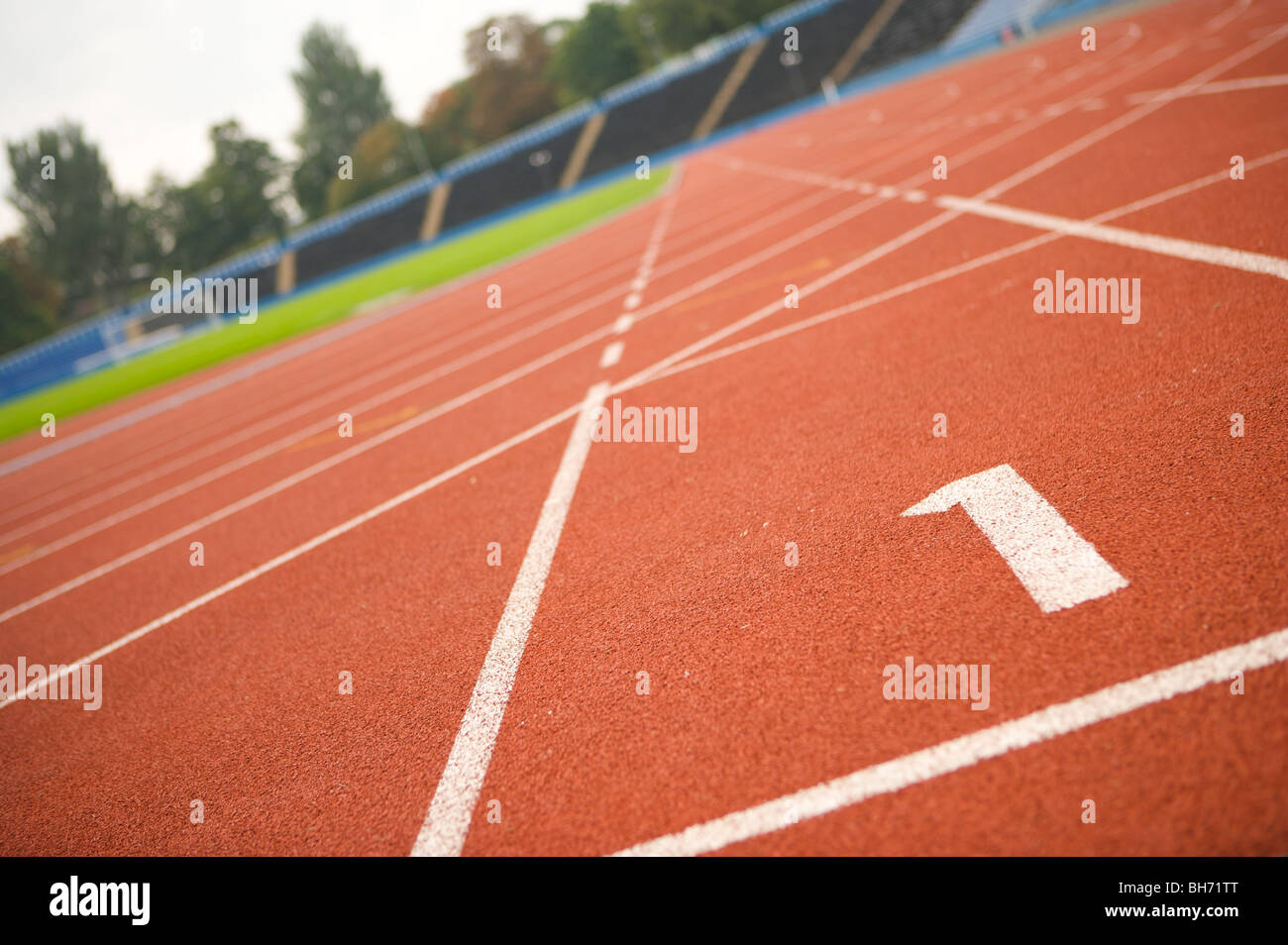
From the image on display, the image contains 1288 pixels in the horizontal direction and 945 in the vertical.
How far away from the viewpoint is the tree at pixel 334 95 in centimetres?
7794

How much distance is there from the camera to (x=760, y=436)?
13.8 ft

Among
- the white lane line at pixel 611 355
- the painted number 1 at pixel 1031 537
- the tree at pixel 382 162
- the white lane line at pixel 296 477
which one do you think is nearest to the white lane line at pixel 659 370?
the white lane line at pixel 296 477

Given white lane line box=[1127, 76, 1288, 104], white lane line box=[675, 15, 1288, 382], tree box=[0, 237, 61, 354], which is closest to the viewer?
white lane line box=[675, 15, 1288, 382]

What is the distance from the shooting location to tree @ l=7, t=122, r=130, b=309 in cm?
6500

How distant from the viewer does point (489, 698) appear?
281 cm

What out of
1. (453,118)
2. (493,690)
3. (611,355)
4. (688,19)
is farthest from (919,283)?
(453,118)

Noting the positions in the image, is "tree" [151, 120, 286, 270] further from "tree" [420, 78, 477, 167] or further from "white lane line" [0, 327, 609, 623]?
"white lane line" [0, 327, 609, 623]

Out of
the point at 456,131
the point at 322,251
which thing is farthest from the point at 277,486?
the point at 456,131

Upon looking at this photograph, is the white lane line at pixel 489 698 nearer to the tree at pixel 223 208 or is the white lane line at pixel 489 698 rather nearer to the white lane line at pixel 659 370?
the white lane line at pixel 659 370

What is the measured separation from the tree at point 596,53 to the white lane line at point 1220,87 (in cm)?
7016

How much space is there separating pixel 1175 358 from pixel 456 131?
272 ft

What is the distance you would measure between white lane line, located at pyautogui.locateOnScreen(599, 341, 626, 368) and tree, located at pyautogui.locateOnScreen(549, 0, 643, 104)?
2894 inches

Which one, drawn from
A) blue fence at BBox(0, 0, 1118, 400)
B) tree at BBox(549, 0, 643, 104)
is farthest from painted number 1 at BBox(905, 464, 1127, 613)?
tree at BBox(549, 0, 643, 104)
